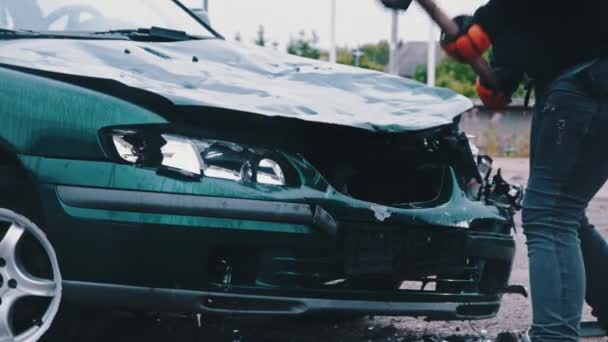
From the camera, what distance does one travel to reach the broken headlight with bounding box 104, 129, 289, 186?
333 centimetres

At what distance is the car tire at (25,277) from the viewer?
10.9 ft

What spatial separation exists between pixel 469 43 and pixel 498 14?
0.16 meters

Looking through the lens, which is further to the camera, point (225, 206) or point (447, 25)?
point (225, 206)

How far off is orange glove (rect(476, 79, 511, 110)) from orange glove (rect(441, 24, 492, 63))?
0.17 meters

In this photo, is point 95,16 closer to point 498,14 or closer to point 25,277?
point 25,277

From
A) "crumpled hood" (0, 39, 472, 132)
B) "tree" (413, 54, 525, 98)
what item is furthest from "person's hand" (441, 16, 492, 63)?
"tree" (413, 54, 525, 98)

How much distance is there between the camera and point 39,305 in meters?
3.41

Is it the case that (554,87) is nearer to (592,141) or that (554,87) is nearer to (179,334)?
(592,141)

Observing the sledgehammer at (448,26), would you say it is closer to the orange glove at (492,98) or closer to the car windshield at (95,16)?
the orange glove at (492,98)

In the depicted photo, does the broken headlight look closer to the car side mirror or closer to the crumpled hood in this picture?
the crumpled hood

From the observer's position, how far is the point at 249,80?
402 centimetres

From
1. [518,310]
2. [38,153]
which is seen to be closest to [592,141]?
[38,153]

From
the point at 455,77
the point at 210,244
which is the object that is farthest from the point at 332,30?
the point at 210,244

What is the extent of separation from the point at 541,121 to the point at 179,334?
182 centimetres
